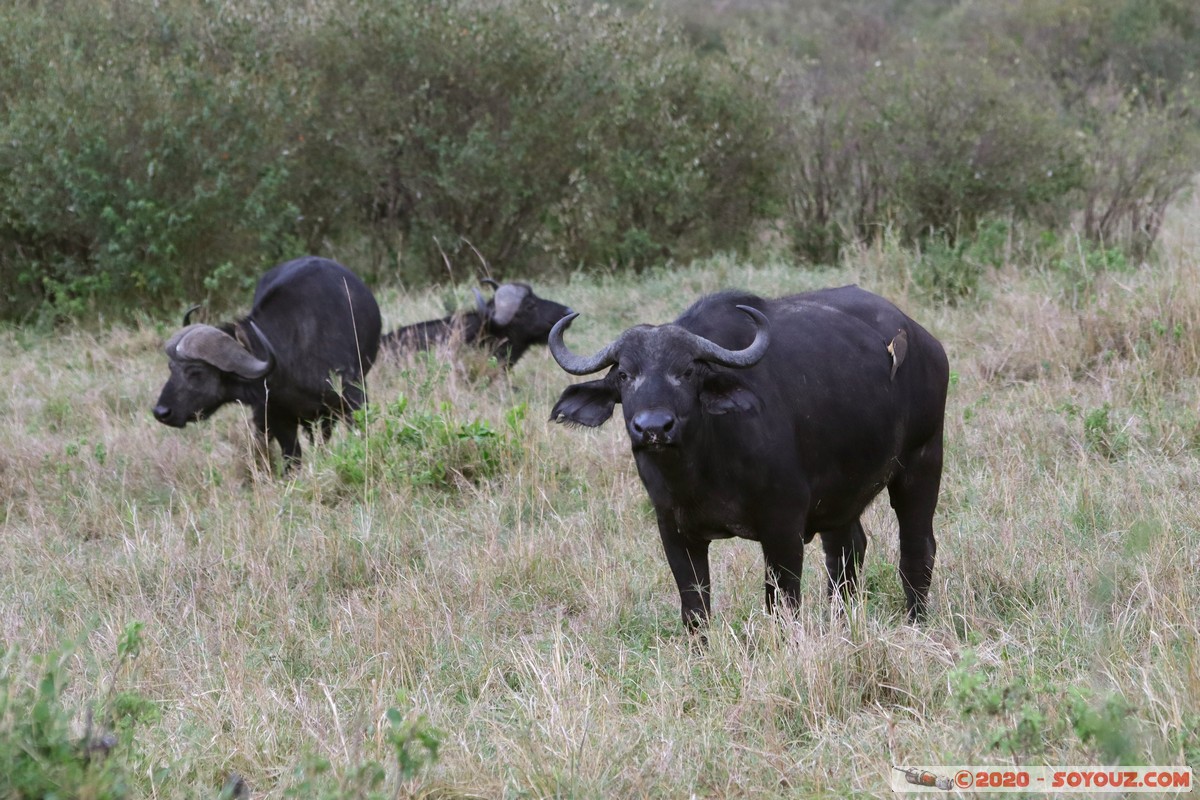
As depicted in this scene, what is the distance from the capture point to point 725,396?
4.66 meters

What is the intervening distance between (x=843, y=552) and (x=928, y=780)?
2384 millimetres

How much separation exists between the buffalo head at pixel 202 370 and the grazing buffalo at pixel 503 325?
7.75 feet

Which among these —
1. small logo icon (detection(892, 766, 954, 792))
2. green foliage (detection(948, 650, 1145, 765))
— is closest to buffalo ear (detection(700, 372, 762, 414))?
green foliage (detection(948, 650, 1145, 765))

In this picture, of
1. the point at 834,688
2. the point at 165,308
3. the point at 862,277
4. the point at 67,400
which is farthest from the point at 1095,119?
the point at 834,688

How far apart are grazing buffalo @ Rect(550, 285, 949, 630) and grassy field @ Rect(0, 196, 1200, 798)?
332 mm

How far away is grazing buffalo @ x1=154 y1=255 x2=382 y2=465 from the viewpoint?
859 cm

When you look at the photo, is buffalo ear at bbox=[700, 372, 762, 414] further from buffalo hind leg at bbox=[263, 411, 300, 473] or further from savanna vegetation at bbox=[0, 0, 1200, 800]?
buffalo hind leg at bbox=[263, 411, 300, 473]

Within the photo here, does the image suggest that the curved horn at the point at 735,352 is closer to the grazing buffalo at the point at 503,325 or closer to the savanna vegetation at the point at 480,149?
the grazing buffalo at the point at 503,325

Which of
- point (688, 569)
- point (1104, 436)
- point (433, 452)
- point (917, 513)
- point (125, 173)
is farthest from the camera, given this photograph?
point (125, 173)

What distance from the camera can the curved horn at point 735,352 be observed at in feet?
15.2

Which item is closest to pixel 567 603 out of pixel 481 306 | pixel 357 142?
pixel 481 306

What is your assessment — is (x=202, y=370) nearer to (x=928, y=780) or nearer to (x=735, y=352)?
(x=735, y=352)

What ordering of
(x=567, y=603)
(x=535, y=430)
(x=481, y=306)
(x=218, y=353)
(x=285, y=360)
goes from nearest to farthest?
(x=567, y=603) < (x=535, y=430) < (x=218, y=353) < (x=285, y=360) < (x=481, y=306)

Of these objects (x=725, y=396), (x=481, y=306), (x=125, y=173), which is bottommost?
(x=481, y=306)
